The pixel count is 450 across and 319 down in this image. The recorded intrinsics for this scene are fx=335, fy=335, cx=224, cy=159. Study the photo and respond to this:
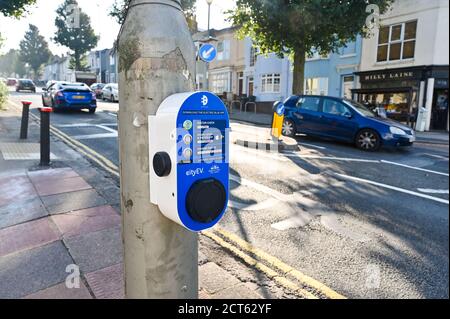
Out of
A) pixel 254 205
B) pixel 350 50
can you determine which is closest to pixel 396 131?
pixel 254 205

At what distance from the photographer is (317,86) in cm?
2261

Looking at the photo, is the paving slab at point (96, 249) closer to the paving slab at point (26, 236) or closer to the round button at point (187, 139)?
the paving slab at point (26, 236)

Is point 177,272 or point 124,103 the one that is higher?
point 124,103

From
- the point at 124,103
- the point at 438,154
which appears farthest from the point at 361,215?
the point at 438,154

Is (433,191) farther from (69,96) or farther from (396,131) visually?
(69,96)

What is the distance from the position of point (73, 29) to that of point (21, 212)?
7.50 feet

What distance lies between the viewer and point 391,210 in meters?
4.73

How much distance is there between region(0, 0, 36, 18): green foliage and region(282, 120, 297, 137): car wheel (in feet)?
31.4

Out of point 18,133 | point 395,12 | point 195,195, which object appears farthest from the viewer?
point 395,12

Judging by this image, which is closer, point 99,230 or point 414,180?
point 99,230

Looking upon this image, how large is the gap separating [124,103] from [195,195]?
474mm
